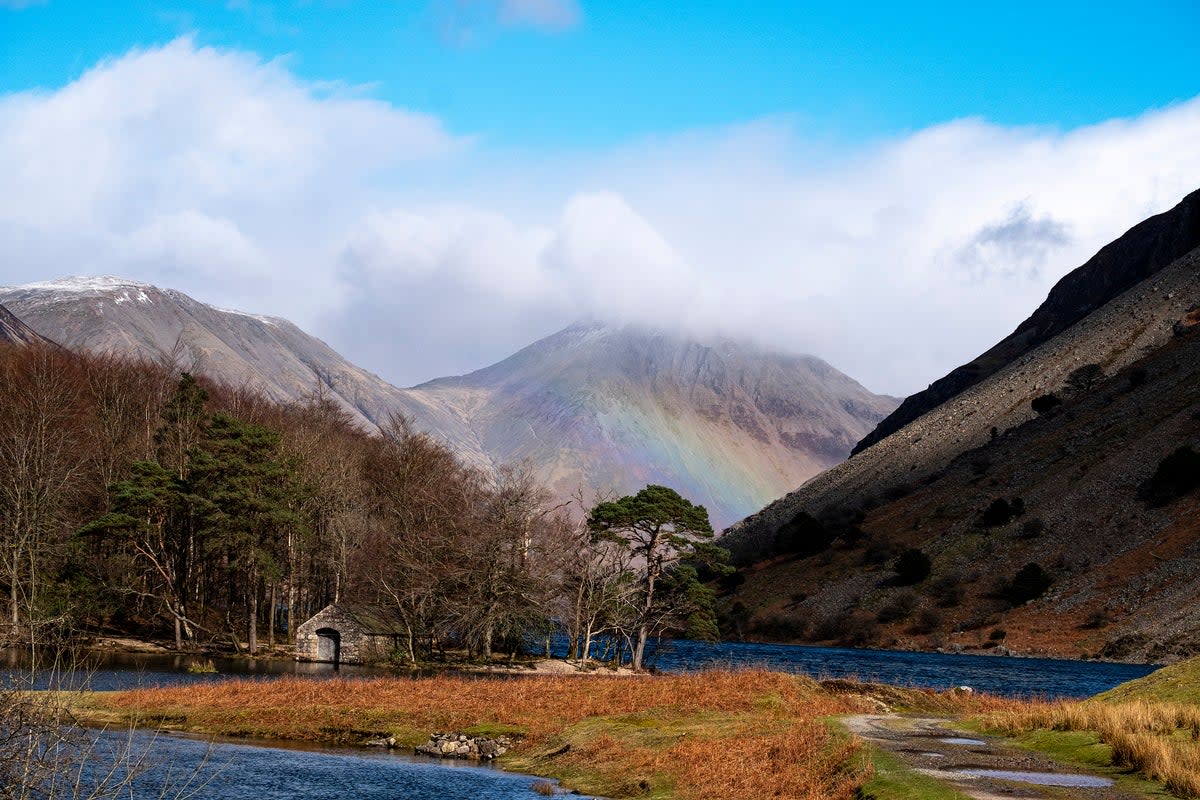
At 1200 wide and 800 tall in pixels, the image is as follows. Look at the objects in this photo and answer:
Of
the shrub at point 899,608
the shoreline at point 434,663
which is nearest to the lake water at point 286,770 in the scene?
the shoreline at point 434,663

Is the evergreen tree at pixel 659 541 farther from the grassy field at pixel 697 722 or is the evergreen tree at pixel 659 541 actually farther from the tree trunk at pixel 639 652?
the grassy field at pixel 697 722

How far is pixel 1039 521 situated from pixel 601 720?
337 feet

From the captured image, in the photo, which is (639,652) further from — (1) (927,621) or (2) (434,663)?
(1) (927,621)

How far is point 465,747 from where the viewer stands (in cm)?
4241

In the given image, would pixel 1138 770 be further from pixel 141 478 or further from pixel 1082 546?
pixel 1082 546

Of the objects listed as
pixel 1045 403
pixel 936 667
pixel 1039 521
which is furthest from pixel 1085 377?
pixel 936 667

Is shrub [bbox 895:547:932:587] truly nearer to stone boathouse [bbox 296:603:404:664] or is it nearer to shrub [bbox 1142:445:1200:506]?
shrub [bbox 1142:445:1200:506]

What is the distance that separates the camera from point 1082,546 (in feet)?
408

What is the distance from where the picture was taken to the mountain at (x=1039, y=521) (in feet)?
372

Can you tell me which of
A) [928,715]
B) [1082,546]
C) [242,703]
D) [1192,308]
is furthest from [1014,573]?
[242,703]

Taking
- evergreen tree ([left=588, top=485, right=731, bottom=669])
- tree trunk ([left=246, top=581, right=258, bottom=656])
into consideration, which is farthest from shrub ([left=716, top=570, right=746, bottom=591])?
tree trunk ([left=246, top=581, right=258, bottom=656])

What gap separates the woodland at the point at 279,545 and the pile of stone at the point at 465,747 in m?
35.6

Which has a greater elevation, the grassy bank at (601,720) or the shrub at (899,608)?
the shrub at (899,608)

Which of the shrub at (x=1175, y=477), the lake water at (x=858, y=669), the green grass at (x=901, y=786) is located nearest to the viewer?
the green grass at (x=901, y=786)
